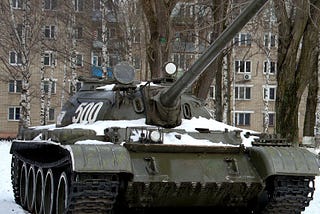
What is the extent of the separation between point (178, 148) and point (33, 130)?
373 cm

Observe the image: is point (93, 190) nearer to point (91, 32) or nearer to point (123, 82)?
point (123, 82)

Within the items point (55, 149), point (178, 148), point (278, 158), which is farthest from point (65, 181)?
point (278, 158)

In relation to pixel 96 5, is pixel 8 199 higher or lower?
lower

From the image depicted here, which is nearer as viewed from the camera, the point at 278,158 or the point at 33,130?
the point at 278,158

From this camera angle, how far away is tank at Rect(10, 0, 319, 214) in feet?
27.5

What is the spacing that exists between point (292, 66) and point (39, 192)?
6.44 m

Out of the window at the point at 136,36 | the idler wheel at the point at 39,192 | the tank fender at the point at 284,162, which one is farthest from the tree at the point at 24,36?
the tank fender at the point at 284,162

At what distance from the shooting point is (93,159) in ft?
27.0

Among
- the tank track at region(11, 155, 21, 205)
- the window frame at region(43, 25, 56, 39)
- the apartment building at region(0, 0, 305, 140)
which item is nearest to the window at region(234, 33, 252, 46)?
the apartment building at region(0, 0, 305, 140)

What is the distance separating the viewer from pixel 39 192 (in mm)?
11508

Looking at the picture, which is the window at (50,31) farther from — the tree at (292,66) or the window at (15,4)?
the tree at (292,66)

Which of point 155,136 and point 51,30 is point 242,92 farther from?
point 155,136

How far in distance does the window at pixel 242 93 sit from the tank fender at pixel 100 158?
126ft

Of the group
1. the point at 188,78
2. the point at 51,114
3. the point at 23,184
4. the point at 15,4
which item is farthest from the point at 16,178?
the point at 51,114
